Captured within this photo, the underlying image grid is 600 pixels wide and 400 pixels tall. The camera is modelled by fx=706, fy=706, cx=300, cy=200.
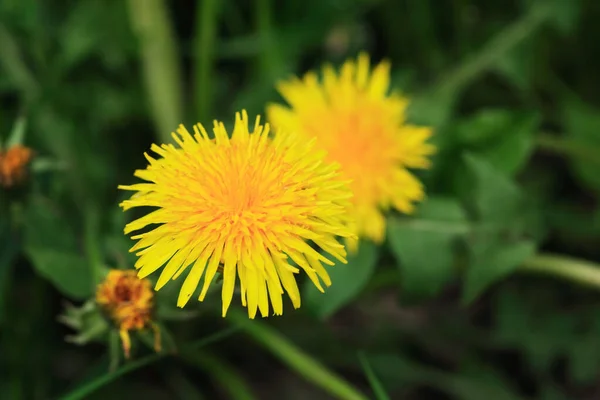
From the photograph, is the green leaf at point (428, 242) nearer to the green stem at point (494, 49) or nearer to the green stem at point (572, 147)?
the green stem at point (572, 147)

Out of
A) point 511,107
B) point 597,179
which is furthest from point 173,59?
point 597,179

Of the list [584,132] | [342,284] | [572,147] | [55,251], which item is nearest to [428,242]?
[342,284]

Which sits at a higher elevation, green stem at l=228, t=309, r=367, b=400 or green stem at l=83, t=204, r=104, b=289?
green stem at l=83, t=204, r=104, b=289

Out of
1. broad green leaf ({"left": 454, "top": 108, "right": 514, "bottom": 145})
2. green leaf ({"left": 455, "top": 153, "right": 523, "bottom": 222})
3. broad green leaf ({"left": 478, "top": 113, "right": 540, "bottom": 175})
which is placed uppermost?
broad green leaf ({"left": 454, "top": 108, "right": 514, "bottom": 145})

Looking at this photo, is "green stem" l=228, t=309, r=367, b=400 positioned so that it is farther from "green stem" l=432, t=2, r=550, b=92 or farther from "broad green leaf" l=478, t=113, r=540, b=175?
"green stem" l=432, t=2, r=550, b=92

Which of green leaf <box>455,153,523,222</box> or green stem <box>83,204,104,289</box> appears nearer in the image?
green stem <box>83,204,104,289</box>

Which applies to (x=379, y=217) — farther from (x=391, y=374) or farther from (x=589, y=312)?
(x=589, y=312)

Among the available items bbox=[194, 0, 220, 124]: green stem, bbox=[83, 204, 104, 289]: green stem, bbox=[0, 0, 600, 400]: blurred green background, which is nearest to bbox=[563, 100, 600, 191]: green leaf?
bbox=[0, 0, 600, 400]: blurred green background

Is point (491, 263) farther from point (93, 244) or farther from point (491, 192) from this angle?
point (93, 244)
